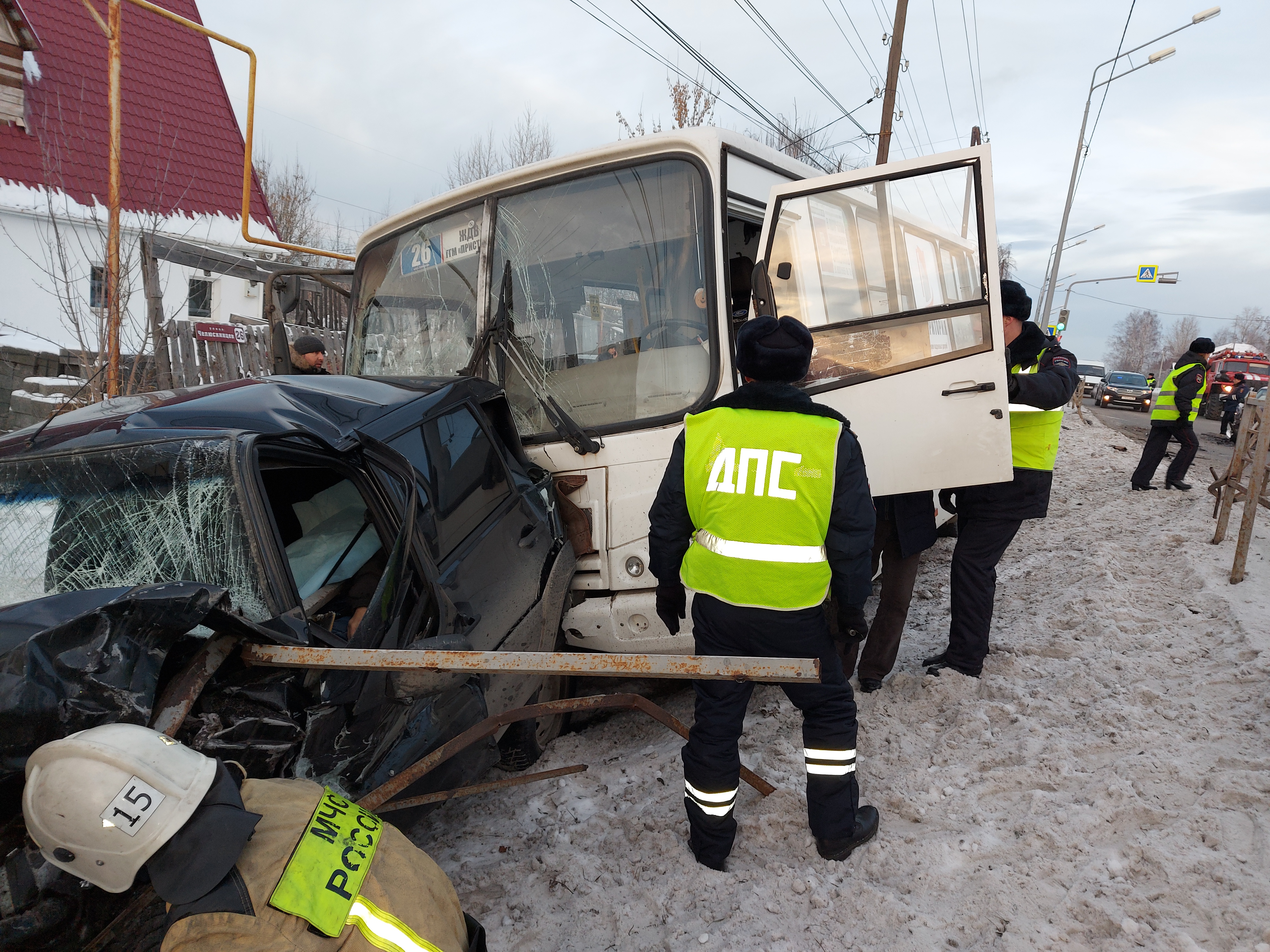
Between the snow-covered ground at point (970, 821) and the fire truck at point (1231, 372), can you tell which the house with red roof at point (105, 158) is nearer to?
the snow-covered ground at point (970, 821)

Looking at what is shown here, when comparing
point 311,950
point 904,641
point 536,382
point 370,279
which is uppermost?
point 370,279

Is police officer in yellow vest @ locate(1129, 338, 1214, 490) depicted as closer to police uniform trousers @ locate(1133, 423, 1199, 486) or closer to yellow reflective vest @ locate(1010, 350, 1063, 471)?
police uniform trousers @ locate(1133, 423, 1199, 486)

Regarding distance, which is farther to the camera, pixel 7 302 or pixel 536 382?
pixel 7 302

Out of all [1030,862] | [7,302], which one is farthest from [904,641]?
[7,302]

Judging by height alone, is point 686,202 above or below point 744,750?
above

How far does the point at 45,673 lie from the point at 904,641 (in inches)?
160

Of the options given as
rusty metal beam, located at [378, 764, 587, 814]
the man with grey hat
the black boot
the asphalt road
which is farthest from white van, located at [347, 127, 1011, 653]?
the asphalt road

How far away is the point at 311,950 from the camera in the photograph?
1256 mm

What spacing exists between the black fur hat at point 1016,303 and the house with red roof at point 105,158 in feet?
34.1

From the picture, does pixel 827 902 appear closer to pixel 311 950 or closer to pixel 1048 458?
pixel 311 950

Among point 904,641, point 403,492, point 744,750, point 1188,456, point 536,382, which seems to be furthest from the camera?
point 1188,456

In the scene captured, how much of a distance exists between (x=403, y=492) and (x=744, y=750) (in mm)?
1824

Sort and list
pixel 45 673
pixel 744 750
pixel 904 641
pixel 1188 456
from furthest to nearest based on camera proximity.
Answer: pixel 1188 456, pixel 904 641, pixel 744 750, pixel 45 673

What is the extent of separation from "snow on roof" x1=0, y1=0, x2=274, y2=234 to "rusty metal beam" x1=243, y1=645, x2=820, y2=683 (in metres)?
11.6
